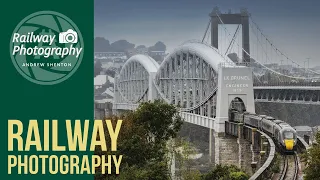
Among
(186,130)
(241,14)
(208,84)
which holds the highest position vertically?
(241,14)

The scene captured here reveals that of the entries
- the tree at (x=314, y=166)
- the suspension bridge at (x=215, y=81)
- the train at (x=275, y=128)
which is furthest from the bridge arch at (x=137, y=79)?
the tree at (x=314, y=166)

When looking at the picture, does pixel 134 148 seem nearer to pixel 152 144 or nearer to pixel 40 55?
pixel 152 144

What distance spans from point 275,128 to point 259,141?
1.03 m

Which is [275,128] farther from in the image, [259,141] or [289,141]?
[289,141]

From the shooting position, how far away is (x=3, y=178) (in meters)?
8.63

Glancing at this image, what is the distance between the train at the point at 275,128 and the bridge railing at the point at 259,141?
203 mm

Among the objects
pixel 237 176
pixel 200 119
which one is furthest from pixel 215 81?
pixel 237 176

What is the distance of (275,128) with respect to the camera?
17062 mm

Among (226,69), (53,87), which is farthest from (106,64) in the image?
(53,87)

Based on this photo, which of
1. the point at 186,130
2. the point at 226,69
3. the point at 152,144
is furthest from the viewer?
the point at 186,130

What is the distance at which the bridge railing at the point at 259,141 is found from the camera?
12.1m

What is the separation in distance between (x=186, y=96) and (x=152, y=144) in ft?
53.5

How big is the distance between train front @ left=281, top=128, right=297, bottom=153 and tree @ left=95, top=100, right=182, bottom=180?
250 cm

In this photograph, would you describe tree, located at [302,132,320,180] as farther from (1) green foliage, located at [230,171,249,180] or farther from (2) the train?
(2) the train
